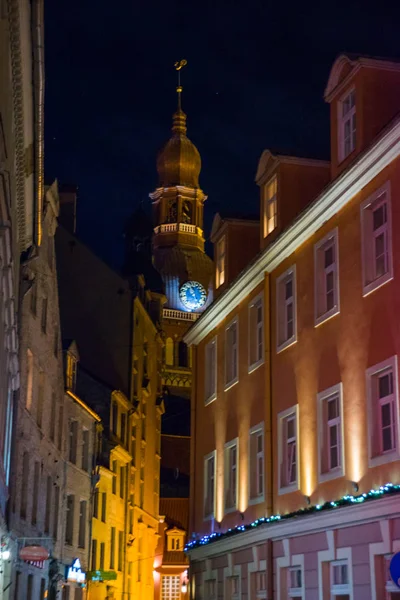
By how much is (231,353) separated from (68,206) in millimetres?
25318

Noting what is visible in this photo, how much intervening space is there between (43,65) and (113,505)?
34709mm

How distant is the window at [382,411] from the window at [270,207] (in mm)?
7920

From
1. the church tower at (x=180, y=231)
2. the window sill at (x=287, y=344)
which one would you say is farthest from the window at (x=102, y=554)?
the church tower at (x=180, y=231)

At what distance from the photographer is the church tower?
10038 cm

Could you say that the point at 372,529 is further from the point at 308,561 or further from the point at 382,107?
the point at 382,107

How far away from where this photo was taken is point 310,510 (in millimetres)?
21969

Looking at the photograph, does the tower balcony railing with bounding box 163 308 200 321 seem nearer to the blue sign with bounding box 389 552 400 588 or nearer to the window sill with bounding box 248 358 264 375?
the window sill with bounding box 248 358 264 375

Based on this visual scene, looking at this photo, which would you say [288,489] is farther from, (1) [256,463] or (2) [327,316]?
(2) [327,316]

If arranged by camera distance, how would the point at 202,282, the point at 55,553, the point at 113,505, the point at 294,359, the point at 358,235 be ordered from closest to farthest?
the point at 358,235 → the point at 294,359 → the point at 55,553 → the point at 113,505 → the point at 202,282

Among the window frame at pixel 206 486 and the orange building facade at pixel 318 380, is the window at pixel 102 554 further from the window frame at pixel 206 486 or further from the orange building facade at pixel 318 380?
the window frame at pixel 206 486

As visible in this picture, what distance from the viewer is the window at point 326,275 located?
22453mm

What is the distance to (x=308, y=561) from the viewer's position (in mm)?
22297

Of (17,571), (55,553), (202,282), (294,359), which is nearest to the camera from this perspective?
(294,359)

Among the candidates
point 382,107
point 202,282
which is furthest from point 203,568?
point 202,282
